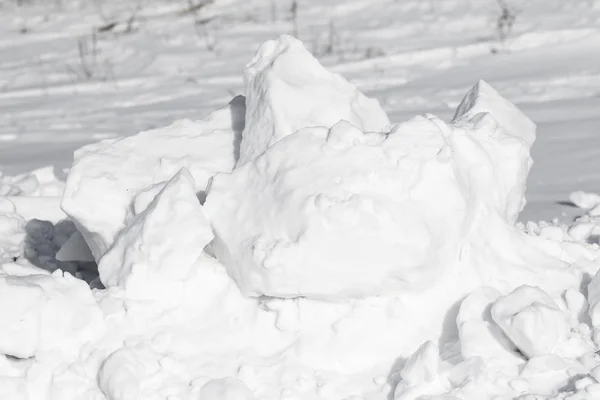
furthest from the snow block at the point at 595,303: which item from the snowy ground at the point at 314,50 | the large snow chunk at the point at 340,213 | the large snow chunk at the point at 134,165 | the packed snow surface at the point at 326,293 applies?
the snowy ground at the point at 314,50

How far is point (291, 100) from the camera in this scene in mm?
2902

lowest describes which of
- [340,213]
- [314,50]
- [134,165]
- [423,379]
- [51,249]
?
[314,50]

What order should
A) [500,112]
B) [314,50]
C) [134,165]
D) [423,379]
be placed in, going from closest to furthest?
[423,379] < [134,165] < [500,112] < [314,50]

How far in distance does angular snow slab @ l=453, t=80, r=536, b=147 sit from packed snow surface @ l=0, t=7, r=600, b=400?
38cm

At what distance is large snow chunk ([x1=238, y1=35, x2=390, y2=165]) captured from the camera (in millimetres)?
2887

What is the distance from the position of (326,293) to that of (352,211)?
0.20 metres

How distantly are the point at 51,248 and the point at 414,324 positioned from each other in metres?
1.54

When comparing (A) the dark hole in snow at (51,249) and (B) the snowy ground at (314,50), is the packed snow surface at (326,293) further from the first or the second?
(B) the snowy ground at (314,50)

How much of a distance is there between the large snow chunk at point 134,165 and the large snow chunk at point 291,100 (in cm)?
15

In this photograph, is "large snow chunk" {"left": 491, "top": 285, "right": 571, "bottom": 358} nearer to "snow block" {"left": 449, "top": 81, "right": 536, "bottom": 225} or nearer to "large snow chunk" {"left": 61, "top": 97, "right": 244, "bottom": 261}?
"snow block" {"left": 449, "top": 81, "right": 536, "bottom": 225}

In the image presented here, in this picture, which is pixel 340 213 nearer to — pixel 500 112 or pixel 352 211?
pixel 352 211

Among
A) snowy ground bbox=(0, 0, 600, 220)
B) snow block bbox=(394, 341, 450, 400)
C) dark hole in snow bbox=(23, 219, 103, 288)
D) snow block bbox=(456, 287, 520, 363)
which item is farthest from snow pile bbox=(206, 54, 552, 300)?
snowy ground bbox=(0, 0, 600, 220)

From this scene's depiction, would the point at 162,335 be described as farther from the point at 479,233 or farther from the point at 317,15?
the point at 317,15

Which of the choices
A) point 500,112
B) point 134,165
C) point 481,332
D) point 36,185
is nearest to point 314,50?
point 36,185
